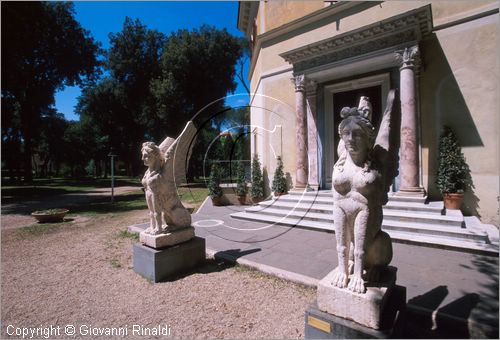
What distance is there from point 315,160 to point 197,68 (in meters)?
18.2

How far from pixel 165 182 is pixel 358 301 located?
137 inches

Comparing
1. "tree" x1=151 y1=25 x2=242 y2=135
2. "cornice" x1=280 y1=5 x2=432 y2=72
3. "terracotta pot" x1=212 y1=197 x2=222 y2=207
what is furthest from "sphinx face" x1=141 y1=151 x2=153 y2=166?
"tree" x1=151 y1=25 x2=242 y2=135

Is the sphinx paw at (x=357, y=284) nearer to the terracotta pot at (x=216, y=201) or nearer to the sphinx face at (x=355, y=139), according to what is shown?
the sphinx face at (x=355, y=139)

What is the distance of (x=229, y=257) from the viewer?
4969mm

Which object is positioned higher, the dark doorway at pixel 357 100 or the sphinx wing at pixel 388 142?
the dark doorway at pixel 357 100

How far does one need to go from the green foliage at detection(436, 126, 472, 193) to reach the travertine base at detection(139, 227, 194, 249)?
694 centimetres

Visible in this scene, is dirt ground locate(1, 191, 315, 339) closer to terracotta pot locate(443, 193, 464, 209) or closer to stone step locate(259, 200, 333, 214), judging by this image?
stone step locate(259, 200, 333, 214)

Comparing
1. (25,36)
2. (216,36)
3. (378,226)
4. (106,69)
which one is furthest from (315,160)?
(106,69)

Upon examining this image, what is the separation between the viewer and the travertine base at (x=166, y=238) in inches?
170

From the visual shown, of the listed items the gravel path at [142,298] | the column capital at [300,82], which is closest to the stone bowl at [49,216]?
the gravel path at [142,298]

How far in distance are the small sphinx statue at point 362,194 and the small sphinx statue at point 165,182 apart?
3.07 m

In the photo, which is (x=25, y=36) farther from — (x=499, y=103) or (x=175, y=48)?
(x=499, y=103)

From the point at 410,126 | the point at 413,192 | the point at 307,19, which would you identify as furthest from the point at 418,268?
the point at 307,19

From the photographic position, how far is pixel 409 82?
7094 mm
